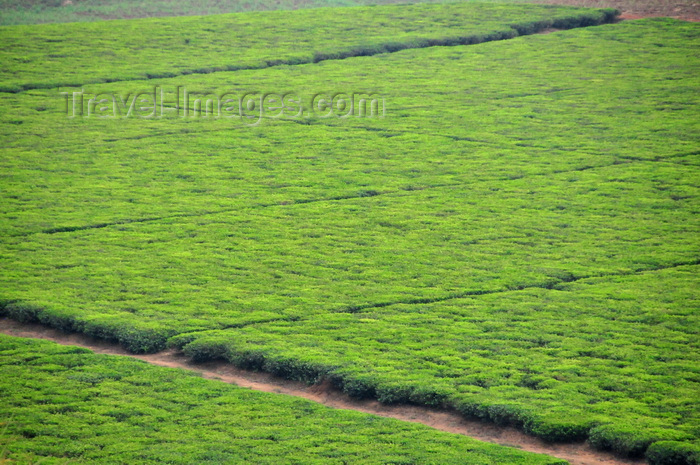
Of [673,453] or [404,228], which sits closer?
[673,453]

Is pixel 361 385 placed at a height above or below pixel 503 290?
below

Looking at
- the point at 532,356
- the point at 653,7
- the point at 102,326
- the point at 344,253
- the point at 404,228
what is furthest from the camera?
the point at 653,7

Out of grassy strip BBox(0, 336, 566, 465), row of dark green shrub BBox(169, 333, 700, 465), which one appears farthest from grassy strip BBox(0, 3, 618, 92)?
grassy strip BBox(0, 336, 566, 465)

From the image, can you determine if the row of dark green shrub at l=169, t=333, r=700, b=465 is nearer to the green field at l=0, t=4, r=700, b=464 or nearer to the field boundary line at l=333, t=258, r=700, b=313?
the green field at l=0, t=4, r=700, b=464

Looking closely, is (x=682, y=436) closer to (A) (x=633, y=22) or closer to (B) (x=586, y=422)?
(B) (x=586, y=422)

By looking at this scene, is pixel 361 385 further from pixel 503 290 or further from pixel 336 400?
pixel 503 290

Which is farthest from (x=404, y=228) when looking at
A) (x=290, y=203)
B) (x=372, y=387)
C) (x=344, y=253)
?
(x=372, y=387)
